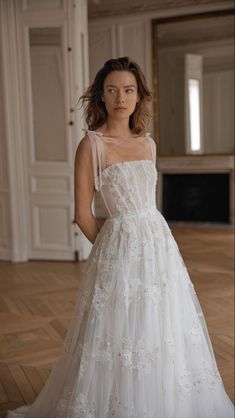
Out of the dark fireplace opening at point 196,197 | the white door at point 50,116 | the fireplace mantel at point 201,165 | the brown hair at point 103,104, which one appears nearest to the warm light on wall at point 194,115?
the fireplace mantel at point 201,165

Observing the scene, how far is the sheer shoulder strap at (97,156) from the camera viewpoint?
1.66 m

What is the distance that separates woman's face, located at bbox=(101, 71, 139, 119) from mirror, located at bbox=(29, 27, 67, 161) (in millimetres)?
3275

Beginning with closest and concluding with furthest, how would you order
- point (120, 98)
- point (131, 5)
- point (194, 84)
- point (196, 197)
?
point (120, 98) < point (131, 5) < point (194, 84) < point (196, 197)

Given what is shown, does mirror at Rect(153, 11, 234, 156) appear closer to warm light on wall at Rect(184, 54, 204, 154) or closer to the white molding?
warm light on wall at Rect(184, 54, 204, 154)

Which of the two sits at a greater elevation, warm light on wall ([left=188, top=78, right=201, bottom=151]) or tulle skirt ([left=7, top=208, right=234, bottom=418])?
warm light on wall ([left=188, top=78, right=201, bottom=151])

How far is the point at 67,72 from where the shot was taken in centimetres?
475

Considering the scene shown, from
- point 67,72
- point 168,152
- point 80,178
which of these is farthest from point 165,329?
point 168,152

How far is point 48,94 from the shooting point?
4.88 metres

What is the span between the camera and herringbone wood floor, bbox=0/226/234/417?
2.59 metres

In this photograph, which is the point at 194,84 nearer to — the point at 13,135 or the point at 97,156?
the point at 13,135

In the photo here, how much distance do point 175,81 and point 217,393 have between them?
5698mm

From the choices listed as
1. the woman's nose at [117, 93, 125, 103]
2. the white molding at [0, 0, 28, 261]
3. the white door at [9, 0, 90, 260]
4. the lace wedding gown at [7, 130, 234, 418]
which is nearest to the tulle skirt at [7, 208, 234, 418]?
the lace wedding gown at [7, 130, 234, 418]

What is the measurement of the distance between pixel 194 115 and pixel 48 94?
2.78 metres

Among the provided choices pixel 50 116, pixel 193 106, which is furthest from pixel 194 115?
pixel 50 116
